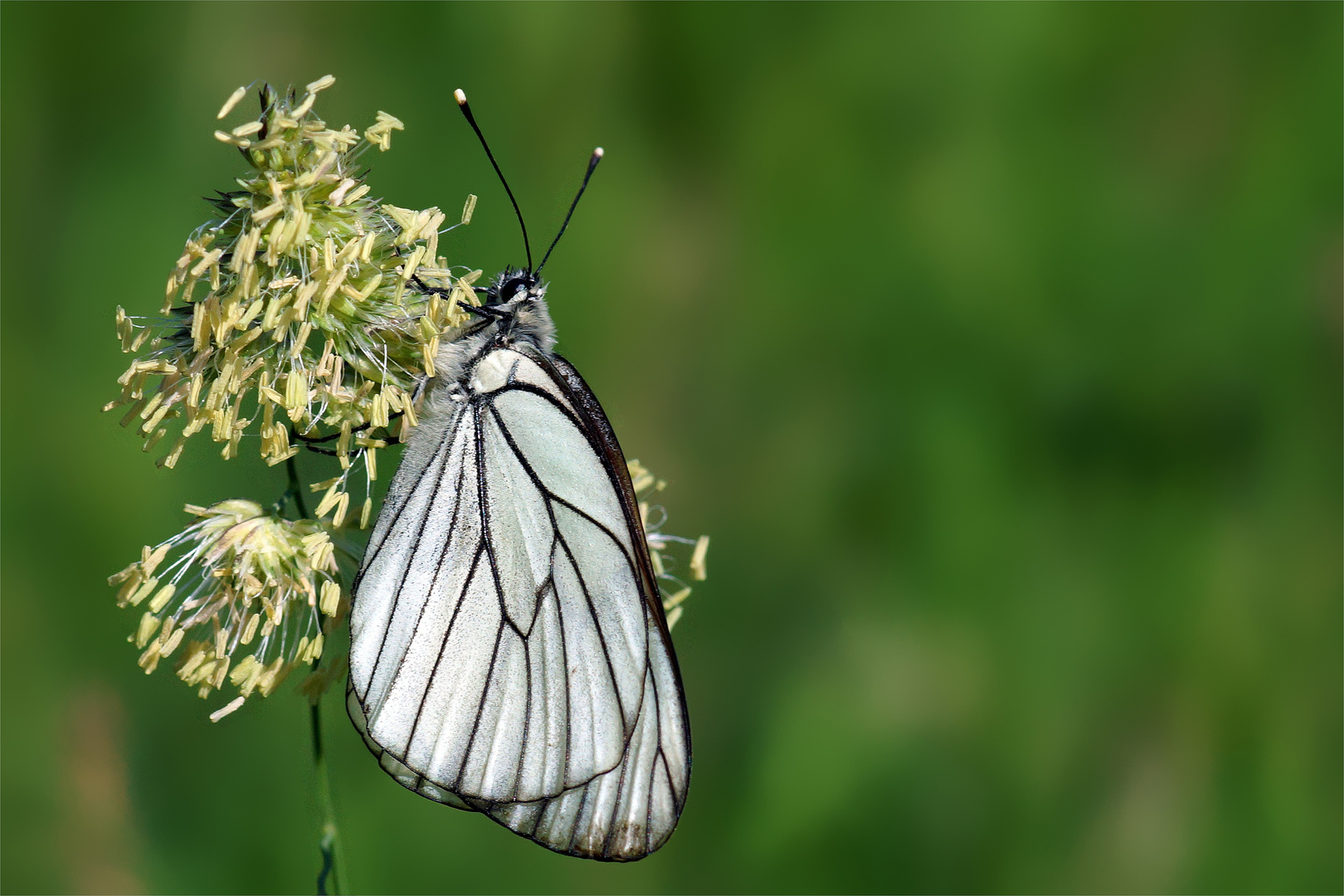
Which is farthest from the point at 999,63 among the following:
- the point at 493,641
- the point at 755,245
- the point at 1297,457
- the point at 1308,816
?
the point at 493,641

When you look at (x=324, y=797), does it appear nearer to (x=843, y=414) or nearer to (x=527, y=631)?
(x=527, y=631)

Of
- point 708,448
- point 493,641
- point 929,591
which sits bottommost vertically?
point 929,591

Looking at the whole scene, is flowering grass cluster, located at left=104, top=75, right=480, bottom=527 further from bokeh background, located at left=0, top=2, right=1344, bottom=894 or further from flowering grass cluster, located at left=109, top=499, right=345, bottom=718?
bokeh background, located at left=0, top=2, right=1344, bottom=894

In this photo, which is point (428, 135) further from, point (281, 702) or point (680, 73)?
point (281, 702)

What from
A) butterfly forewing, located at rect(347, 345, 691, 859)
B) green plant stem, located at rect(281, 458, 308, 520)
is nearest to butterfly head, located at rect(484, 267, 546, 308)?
butterfly forewing, located at rect(347, 345, 691, 859)

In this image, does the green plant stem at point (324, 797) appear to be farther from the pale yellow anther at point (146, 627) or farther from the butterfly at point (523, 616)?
the pale yellow anther at point (146, 627)

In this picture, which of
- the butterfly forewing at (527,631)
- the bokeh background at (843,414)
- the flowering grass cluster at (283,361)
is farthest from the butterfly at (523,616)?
the bokeh background at (843,414)
